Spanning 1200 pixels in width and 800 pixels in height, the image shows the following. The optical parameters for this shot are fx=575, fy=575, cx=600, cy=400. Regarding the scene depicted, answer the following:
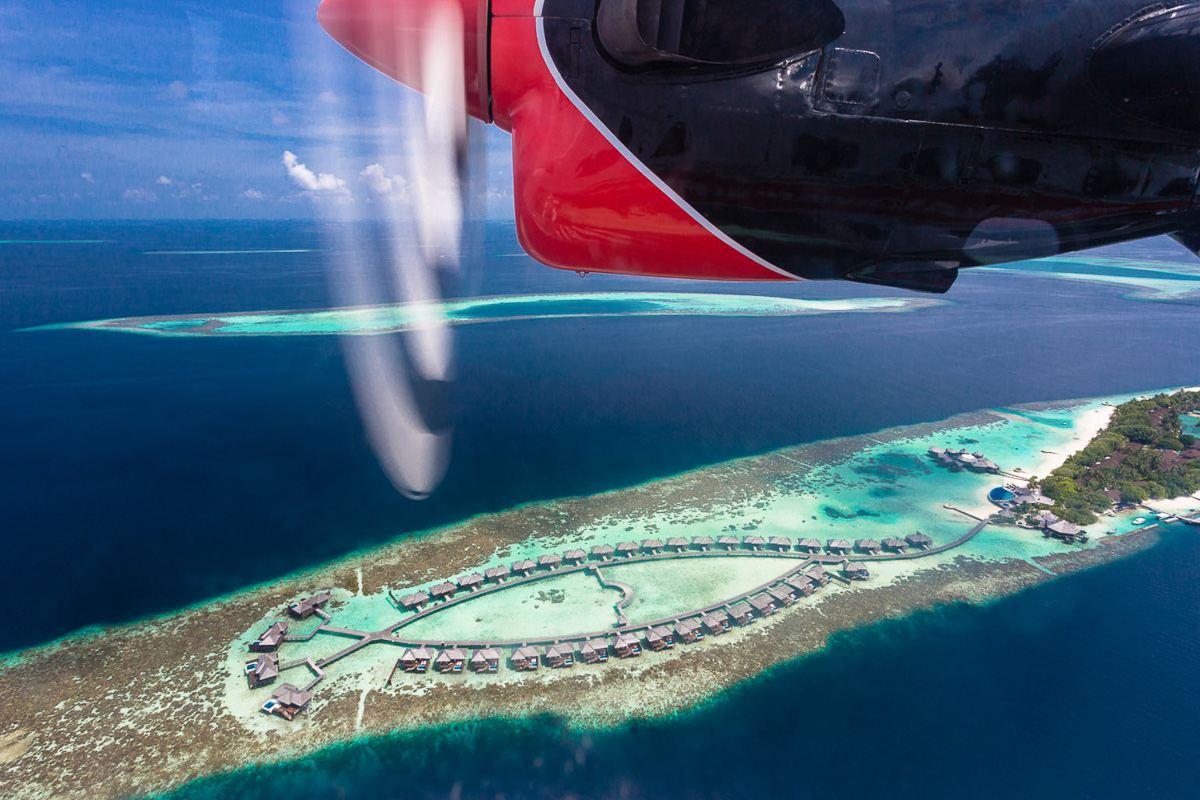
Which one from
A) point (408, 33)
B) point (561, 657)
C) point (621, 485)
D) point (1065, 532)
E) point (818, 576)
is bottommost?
point (621, 485)

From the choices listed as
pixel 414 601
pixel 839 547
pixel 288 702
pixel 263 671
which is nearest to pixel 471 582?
pixel 414 601

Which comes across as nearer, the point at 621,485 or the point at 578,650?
the point at 578,650

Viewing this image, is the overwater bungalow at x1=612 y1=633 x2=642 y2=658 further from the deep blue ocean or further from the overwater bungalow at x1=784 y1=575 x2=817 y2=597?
the overwater bungalow at x1=784 y1=575 x2=817 y2=597

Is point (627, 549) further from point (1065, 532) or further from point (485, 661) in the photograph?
point (1065, 532)

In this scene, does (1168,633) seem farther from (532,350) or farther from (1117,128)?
(532,350)

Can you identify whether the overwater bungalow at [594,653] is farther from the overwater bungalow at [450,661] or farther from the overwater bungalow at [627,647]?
the overwater bungalow at [450,661]

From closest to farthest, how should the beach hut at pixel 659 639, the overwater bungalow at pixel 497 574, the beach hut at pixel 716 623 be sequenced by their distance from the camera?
the beach hut at pixel 659 639, the beach hut at pixel 716 623, the overwater bungalow at pixel 497 574

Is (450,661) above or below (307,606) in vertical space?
above

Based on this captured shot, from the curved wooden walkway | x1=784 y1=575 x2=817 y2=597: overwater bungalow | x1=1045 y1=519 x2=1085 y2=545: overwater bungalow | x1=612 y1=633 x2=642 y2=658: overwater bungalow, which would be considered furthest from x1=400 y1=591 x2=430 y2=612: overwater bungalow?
x1=1045 y1=519 x2=1085 y2=545: overwater bungalow

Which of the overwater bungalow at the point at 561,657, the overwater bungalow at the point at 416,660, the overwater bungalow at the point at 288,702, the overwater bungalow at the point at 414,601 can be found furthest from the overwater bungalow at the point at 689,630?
the overwater bungalow at the point at 288,702
